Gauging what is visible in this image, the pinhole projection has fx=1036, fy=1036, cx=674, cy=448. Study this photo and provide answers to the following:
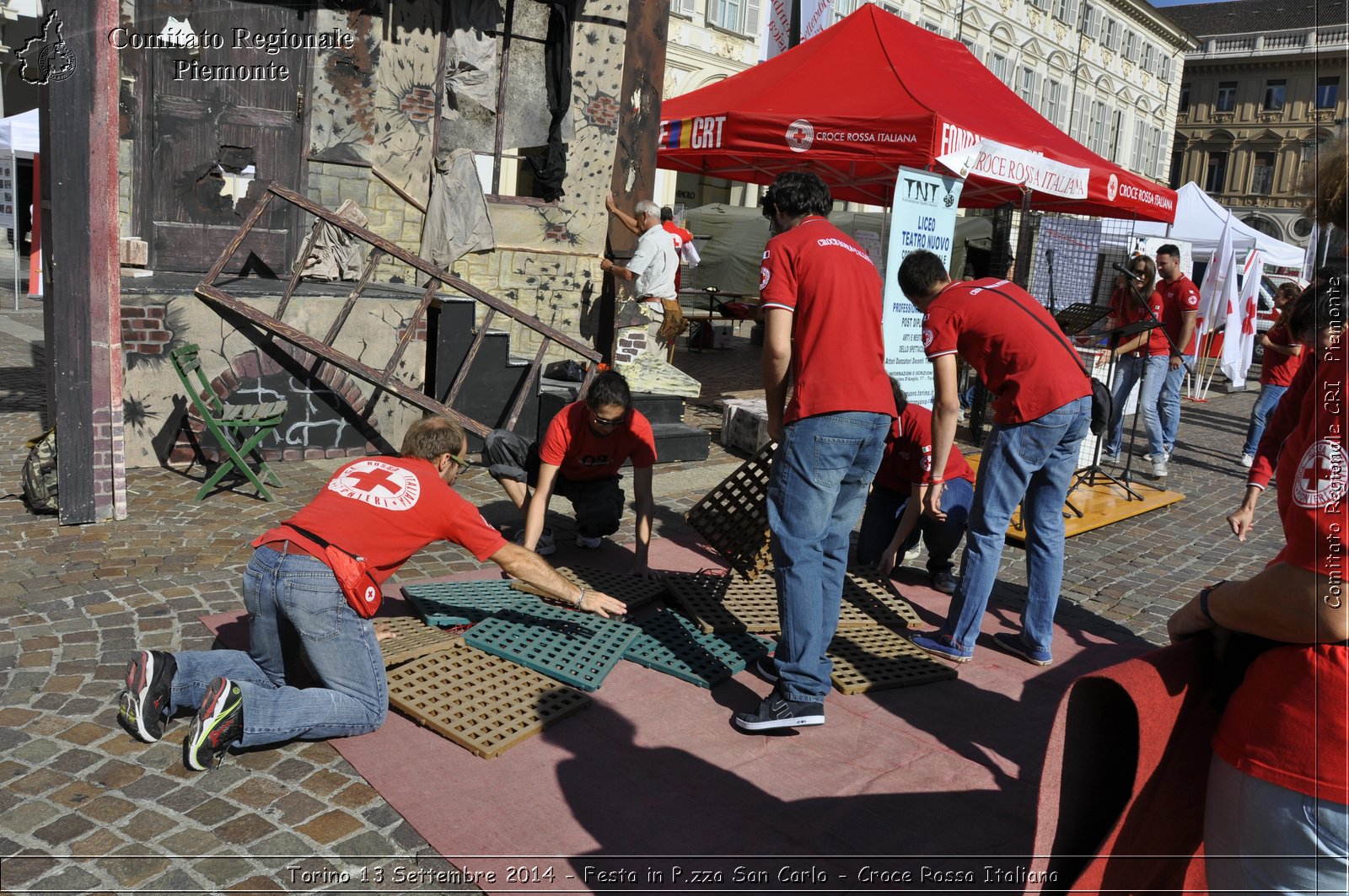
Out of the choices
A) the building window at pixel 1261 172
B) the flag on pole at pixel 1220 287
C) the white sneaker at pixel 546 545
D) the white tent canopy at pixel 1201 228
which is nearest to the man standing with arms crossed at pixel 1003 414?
the white sneaker at pixel 546 545

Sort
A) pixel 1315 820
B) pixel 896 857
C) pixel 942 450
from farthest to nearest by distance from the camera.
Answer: pixel 942 450, pixel 896 857, pixel 1315 820

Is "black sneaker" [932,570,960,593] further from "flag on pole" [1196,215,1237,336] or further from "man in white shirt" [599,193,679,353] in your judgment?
"flag on pole" [1196,215,1237,336]

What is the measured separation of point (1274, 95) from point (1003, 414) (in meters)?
59.3

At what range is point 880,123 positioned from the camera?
8352 millimetres

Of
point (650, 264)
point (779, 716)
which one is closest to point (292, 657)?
point (779, 716)

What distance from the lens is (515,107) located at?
10.1m

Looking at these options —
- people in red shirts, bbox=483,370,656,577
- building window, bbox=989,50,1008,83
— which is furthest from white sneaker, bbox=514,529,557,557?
building window, bbox=989,50,1008,83

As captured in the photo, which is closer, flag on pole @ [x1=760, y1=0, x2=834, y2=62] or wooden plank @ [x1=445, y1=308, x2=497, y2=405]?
wooden plank @ [x1=445, y1=308, x2=497, y2=405]

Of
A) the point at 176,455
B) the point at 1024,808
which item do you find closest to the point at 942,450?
the point at 1024,808

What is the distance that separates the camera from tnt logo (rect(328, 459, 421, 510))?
3564mm

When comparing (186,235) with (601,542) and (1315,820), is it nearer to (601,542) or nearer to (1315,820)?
(601,542)

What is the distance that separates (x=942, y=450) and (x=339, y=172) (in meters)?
6.54

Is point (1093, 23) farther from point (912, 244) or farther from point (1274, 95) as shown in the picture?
point (912, 244)

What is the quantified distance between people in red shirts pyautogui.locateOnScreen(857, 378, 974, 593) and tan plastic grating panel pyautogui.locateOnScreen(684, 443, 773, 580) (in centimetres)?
75
